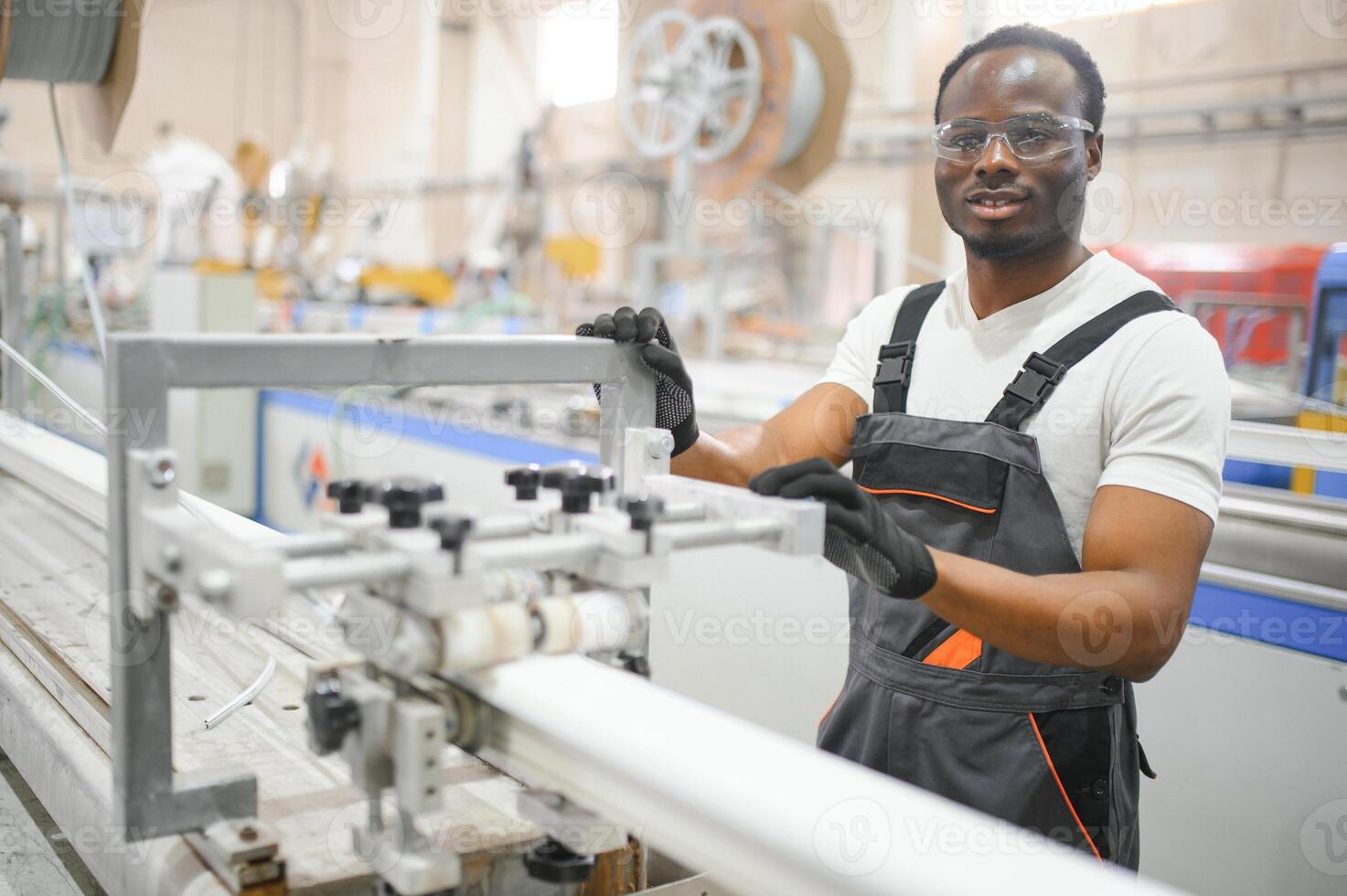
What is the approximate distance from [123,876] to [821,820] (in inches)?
24.4

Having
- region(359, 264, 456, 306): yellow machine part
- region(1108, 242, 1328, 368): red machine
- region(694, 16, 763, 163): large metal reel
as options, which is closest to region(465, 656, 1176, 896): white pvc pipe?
region(694, 16, 763, 163): large metal reel

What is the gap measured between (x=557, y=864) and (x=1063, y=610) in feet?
1.75

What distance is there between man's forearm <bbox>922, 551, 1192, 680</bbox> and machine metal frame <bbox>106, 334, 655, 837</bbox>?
45 cm

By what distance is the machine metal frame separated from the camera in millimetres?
778

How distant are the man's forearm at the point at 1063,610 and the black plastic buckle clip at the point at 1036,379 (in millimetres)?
224

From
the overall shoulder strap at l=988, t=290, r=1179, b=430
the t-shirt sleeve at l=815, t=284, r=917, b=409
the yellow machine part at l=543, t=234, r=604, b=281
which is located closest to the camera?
the overall shoulder strap at l=988, t=290, r=1179, b=430

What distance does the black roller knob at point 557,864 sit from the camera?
0.81m

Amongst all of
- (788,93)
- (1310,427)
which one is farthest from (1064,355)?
(788,93)

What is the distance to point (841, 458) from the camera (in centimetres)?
154

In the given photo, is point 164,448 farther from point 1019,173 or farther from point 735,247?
point 735,247

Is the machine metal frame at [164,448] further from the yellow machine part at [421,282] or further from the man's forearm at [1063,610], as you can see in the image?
the yellow machine part at [421,282]

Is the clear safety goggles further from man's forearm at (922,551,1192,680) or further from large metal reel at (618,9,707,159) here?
large metal reel at (618,9,707,159)

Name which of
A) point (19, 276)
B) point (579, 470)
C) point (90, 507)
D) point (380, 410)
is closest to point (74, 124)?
point (380, 410)

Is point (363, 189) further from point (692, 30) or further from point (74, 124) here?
point (692, 30)
